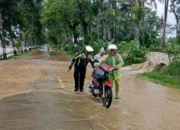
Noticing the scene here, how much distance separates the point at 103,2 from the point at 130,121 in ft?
107

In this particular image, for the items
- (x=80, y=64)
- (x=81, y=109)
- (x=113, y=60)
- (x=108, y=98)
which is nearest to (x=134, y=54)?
(x=80, y=64)

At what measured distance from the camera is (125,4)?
2121 inches

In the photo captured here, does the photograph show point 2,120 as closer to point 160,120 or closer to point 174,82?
point 160,120

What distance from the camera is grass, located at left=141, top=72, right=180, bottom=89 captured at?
49.5 ft

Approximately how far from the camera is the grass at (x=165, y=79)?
15.1 meters

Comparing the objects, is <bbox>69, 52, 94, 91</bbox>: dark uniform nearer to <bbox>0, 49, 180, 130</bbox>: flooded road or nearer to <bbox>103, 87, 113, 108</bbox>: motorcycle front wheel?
<bbox>0, 49, 180, 130</bbox>: flooded road

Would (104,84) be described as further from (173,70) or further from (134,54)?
(134,54)

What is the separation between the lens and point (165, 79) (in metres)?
16.2

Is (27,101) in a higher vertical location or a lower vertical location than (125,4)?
lower

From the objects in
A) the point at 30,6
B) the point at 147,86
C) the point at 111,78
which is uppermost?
the point at 30,6

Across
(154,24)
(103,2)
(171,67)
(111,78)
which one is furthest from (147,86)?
(154,24)

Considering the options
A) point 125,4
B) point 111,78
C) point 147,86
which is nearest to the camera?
point 111,78

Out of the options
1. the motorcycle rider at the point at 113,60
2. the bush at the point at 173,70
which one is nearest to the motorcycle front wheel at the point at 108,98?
the motorcycle rider at the point at 113,60

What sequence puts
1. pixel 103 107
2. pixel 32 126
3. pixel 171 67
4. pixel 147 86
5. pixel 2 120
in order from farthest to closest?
pixel 171 67 → pixel 147 86 → pixel 103 107 → pixel 2 120 → pixel 32 126
